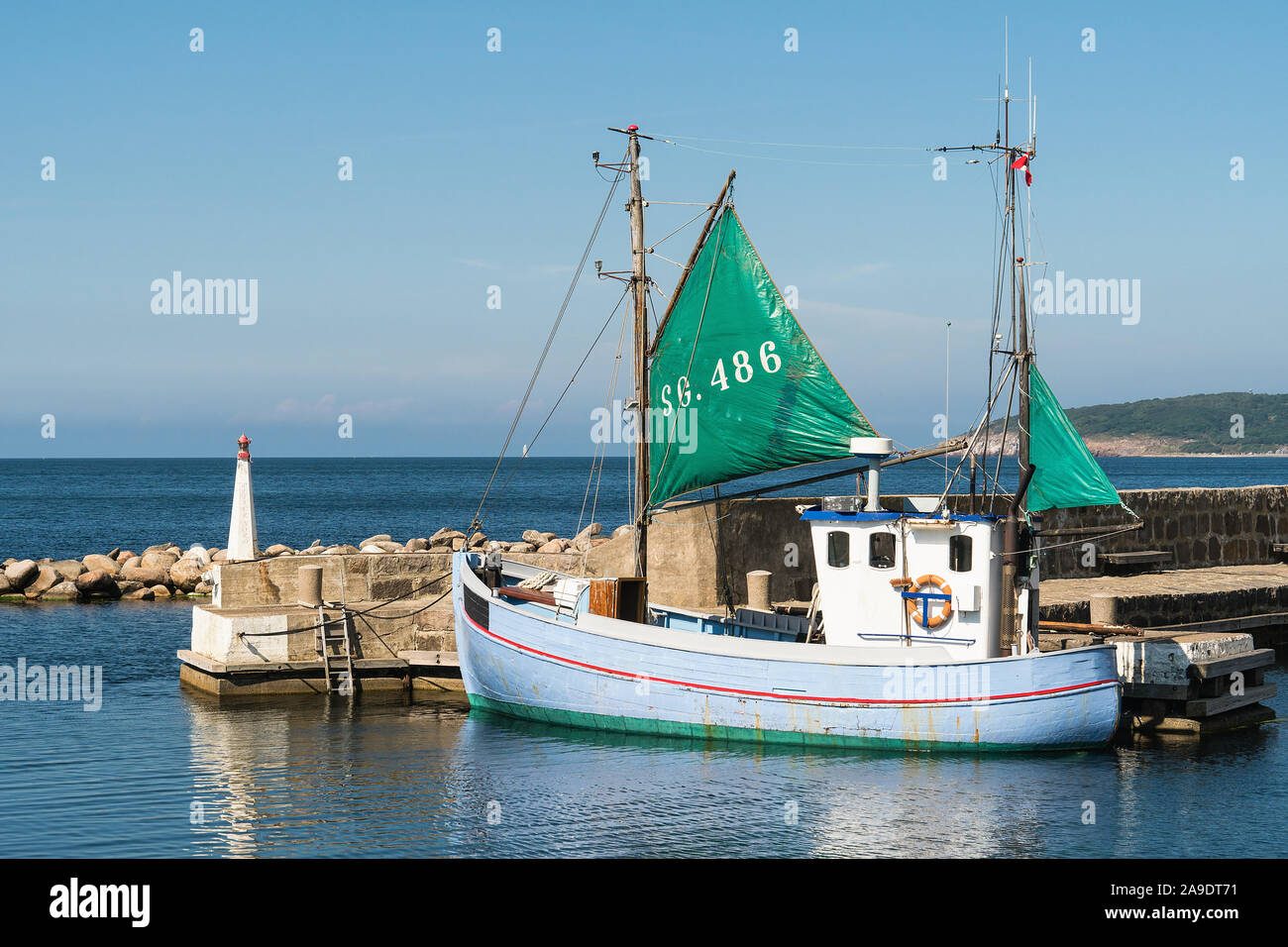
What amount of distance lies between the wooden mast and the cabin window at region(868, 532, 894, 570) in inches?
149

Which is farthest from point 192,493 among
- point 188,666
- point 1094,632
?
point 1094,632

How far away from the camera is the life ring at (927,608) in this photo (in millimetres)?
16891

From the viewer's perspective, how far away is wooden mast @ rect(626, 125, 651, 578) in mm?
19750

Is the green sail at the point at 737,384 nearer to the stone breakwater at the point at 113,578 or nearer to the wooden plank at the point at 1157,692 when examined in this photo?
the wooden plank at the point at 1157,692

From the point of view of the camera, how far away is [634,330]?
20156mm

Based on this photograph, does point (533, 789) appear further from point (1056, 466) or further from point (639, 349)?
point (1056, 466)

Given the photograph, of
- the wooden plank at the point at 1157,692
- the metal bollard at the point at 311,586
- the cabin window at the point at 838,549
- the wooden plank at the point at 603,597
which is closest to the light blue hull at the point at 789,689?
the wooden plank at the point at 603,597

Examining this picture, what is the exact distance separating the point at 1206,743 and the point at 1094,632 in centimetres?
276

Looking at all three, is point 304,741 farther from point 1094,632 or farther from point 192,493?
point 192,493

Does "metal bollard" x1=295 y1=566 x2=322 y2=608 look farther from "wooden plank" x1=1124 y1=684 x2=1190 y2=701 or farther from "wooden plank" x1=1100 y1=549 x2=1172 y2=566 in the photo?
"wooden plank" x1=1100 y1=549 x2=1172 y2=566

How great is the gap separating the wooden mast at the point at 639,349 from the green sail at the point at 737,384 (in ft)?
0.92

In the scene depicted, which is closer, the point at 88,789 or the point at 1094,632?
the point at 88,789

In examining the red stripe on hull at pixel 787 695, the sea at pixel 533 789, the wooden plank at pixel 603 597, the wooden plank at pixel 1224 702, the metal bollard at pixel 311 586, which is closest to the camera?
the sea at pixel 533 789
